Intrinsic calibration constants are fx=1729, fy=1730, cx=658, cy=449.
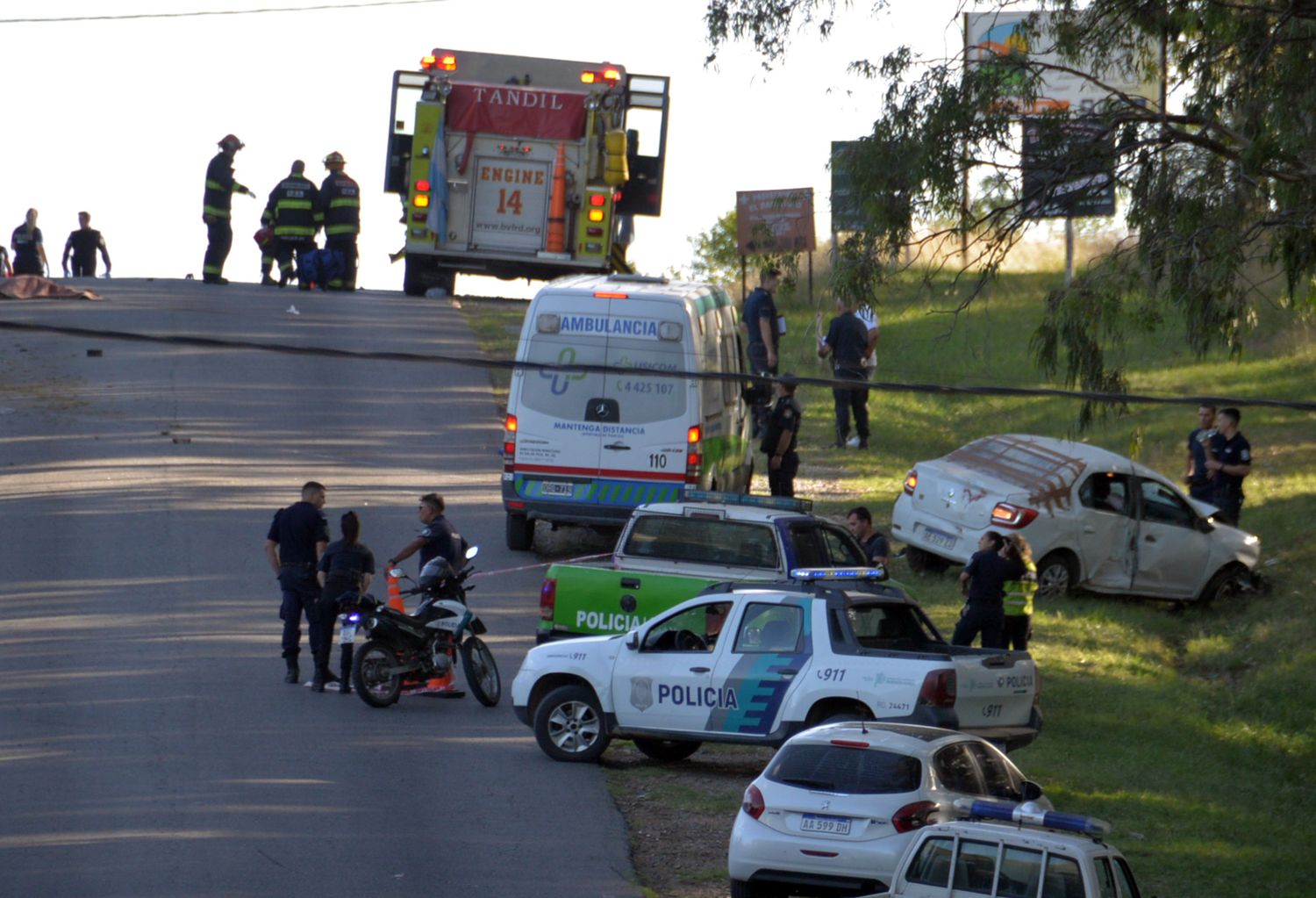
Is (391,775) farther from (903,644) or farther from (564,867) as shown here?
(903,644)

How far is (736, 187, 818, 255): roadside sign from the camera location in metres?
16.1

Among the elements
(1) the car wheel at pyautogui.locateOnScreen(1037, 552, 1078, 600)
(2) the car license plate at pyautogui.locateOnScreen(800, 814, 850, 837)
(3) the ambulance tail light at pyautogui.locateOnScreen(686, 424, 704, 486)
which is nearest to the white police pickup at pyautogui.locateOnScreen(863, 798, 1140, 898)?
(2) the car license plate at pyautogui.locateOnScreen(800, 814, 850, 837)

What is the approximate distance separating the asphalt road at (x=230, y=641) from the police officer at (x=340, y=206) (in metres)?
3.21

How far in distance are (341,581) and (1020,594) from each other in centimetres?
565

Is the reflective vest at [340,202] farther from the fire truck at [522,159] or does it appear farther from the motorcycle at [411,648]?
the motorcycle at [411,648]

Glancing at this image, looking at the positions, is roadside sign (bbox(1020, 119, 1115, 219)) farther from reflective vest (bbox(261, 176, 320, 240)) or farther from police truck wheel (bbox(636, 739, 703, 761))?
reflective vest (bbox(261, 176, 320, 240))

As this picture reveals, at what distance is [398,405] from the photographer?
24.7 metres

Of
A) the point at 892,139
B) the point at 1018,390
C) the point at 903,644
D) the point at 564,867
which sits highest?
the point at 892,139

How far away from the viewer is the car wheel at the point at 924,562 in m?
19.7

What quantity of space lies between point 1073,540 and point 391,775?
32.8ft

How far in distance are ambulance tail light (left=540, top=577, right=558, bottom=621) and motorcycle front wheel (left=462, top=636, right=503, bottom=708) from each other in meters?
0.56

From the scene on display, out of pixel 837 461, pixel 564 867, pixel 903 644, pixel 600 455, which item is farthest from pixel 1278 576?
pixel 564 867

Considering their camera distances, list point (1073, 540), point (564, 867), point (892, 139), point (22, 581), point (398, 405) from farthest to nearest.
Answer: point (398, 405), point (1073, 540), point (22, 581), point (892, 139), point (564, 867)

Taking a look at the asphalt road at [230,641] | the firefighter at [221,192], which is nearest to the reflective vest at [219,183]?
the firefighter at [221,192]
